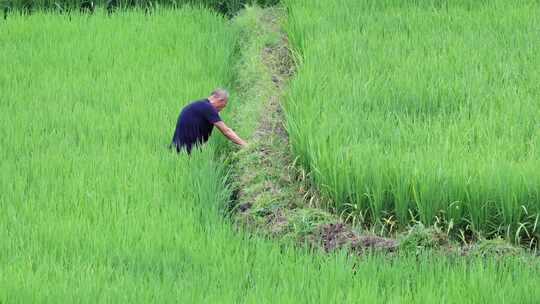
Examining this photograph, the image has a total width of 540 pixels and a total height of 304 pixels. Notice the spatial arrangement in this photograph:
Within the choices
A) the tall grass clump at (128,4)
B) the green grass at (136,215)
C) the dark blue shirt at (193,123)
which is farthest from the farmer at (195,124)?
the tall grass clump at (128,4)

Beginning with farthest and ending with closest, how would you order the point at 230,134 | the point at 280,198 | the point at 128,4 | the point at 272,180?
the point at 128,4
the point at 230,134
the point at 272,180
the point at 280,198

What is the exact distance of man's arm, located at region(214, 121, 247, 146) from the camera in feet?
22.5

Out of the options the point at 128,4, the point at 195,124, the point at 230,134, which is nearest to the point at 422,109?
the point at 230,134

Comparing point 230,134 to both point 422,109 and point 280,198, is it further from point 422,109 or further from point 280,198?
point 422,109

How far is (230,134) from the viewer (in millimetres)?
6898

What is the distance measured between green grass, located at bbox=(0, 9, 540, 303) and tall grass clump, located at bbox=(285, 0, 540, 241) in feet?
1.80

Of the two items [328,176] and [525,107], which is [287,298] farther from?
[525,107]

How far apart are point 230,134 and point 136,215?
1315 millimetres

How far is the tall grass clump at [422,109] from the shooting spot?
18.8ft

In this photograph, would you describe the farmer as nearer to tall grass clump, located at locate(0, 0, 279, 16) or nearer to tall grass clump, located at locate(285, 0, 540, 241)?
tall grass clump, located at locate(285, 0, 540, 241)

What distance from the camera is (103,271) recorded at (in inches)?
197

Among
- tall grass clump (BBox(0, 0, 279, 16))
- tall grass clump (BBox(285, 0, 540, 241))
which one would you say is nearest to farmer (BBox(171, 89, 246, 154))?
tall grass clump (BBox(285, 0, 540, 241))

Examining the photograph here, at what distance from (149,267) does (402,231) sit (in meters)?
1.41

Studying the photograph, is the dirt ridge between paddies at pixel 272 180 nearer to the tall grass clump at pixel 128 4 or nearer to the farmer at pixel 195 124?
the farmer at pixel 195 124
